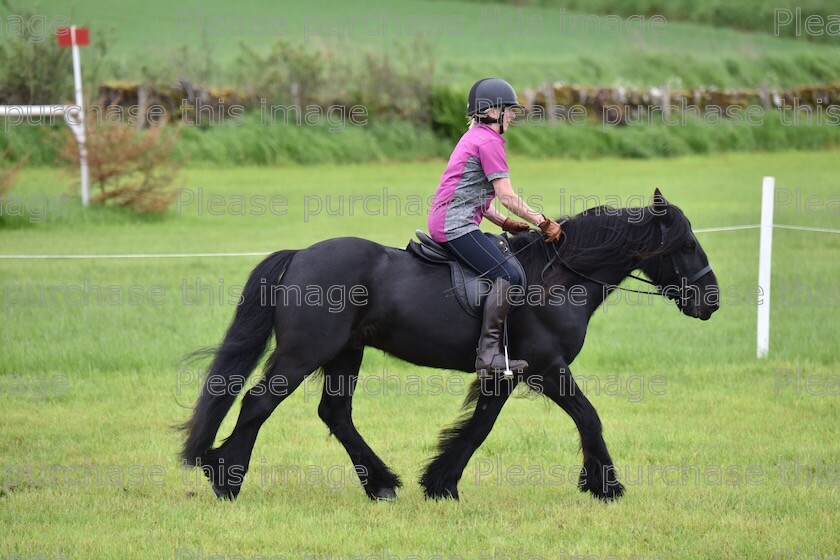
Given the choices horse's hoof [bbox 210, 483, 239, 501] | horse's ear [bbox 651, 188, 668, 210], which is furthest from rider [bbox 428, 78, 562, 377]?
horse's hoof [bbox 210, 483, 239, 501]

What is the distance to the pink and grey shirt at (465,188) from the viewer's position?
251 inches

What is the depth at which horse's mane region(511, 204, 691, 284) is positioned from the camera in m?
6.64

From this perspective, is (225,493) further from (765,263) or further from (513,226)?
(765,263)

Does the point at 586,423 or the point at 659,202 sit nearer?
the point at 586,423

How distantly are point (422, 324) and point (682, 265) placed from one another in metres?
1.76

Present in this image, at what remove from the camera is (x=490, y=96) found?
6.35m

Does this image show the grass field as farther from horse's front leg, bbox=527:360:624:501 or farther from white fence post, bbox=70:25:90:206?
white fence post, bbox=70:25:90:206

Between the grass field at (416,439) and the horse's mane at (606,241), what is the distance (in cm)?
149

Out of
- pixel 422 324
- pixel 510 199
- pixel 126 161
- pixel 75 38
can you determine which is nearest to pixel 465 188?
pixel 510 199

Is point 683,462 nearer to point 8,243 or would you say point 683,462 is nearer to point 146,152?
point 8,243

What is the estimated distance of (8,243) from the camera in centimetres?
1777

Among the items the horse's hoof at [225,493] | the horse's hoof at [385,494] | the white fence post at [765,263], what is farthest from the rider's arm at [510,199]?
the white fence post at [765,263]

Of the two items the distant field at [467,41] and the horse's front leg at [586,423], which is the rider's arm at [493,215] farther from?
the distant field at [467,41]

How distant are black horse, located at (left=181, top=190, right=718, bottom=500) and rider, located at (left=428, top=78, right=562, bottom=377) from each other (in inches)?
7.8
